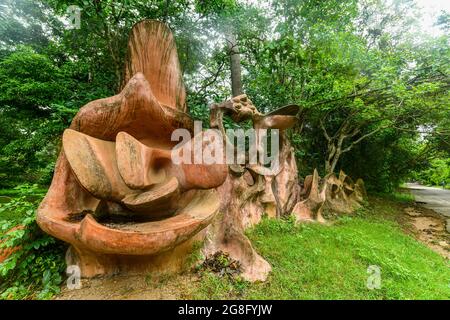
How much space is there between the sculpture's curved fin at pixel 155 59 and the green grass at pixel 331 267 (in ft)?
6.47

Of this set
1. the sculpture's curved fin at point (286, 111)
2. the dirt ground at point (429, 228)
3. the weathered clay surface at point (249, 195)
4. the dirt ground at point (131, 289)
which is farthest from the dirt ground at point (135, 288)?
the dirt ground at point (429, 228)

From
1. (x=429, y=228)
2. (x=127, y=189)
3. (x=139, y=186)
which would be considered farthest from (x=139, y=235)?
(x=429, y=228)

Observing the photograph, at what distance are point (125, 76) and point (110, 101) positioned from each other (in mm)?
649

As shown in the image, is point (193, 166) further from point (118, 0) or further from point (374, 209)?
point (374, 209)

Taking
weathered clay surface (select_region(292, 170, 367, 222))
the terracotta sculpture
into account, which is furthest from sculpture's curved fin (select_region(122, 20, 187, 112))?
weathered clay surface (select_region(292, 170, 367, 222))

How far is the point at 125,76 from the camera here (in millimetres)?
2701

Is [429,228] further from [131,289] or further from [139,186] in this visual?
[139,186]

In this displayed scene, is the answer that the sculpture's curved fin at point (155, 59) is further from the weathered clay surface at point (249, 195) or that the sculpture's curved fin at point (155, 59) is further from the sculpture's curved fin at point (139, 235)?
the sculpture's curved fin at point (139, 235)

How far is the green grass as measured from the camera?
2408mm

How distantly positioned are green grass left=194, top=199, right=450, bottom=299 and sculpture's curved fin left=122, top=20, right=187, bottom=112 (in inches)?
77.6

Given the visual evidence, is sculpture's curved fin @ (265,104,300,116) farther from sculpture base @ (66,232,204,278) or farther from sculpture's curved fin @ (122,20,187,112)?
sculpture base @ (66,232,204,278)

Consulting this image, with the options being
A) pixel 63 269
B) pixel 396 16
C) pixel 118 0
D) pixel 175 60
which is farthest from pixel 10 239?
pixel 396 16

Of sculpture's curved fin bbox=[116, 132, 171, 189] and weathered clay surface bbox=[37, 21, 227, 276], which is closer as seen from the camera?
weathered clay surface bbox=[37, 21, 227, 276]

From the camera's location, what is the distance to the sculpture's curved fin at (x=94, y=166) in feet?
6.55
